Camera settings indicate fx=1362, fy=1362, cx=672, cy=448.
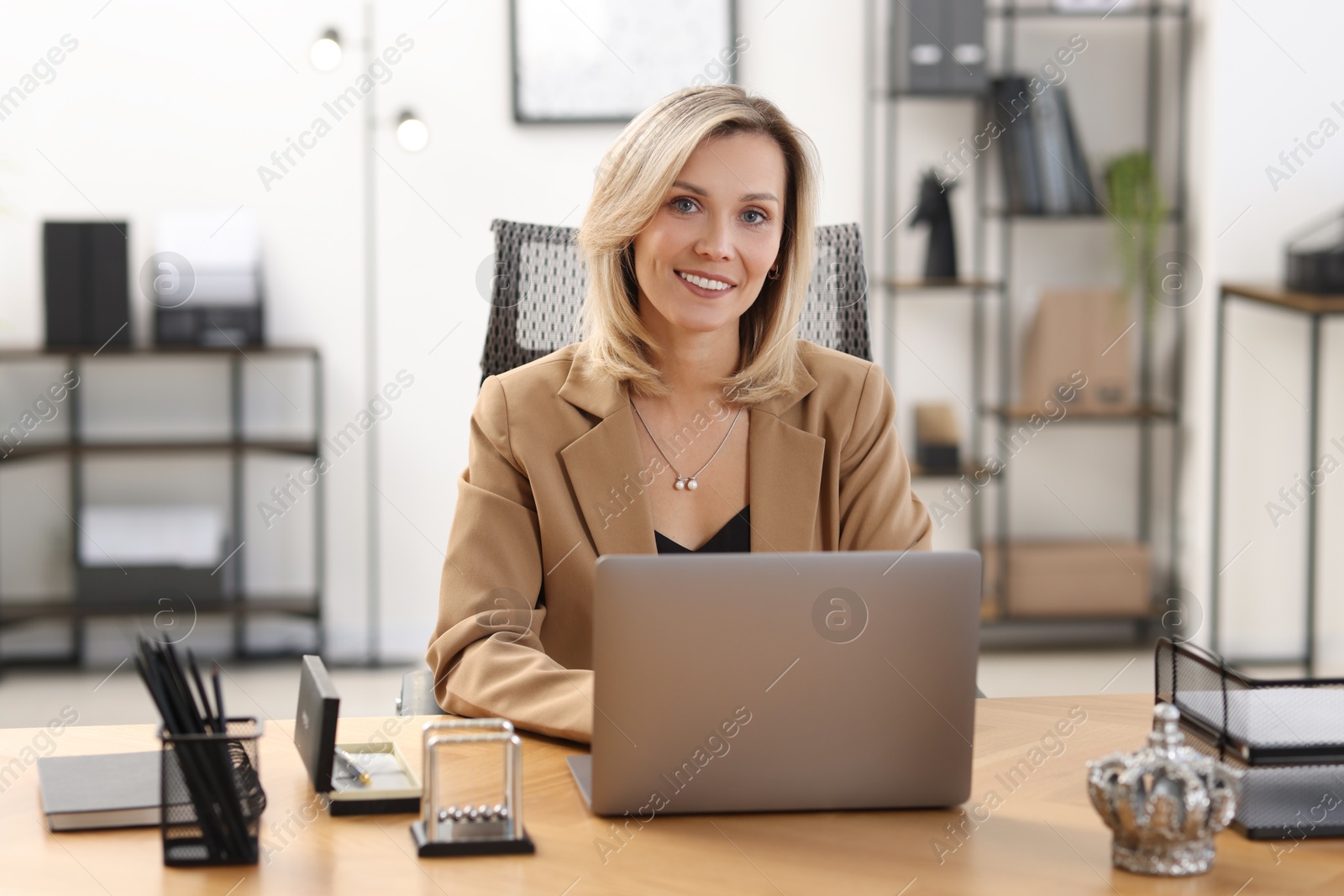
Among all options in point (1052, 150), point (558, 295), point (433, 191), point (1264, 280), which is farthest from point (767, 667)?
point (1264, 280)

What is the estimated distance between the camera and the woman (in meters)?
1.62

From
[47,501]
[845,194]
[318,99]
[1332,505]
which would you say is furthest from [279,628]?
[1332,505]

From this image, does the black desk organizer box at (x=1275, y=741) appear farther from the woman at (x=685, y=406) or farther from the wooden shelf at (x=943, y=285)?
the wooden shelf at (x=943, y=285)

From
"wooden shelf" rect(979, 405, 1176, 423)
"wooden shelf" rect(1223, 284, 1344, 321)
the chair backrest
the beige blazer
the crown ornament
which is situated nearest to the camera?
the crown ornament

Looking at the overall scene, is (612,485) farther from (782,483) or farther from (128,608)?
(128,608)

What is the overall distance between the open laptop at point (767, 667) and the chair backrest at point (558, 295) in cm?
91

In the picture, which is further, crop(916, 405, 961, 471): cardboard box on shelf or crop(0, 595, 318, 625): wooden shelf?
crop(916, 405, 961, 471): cardboard box on shelf

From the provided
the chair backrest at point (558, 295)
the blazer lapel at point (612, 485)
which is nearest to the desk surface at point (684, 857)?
the blazer lapel at point (612, 485)

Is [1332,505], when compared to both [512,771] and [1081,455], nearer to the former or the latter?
[1081,455]

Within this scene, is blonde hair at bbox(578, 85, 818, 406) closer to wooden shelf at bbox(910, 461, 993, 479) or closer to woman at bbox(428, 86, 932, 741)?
woman at bbox(428, 86, 932, 741)

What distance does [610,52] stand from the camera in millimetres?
3740

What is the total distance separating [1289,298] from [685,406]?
226cm

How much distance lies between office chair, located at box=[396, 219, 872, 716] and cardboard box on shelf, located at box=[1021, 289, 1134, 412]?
1992mm

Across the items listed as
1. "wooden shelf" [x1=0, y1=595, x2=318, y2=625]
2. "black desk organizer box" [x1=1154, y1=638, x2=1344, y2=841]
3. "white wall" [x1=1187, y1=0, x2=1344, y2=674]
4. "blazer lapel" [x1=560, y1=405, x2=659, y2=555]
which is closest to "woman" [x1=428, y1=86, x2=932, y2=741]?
"blazer lapel" [x1=560, y1=405, x2=659, y2=555]
